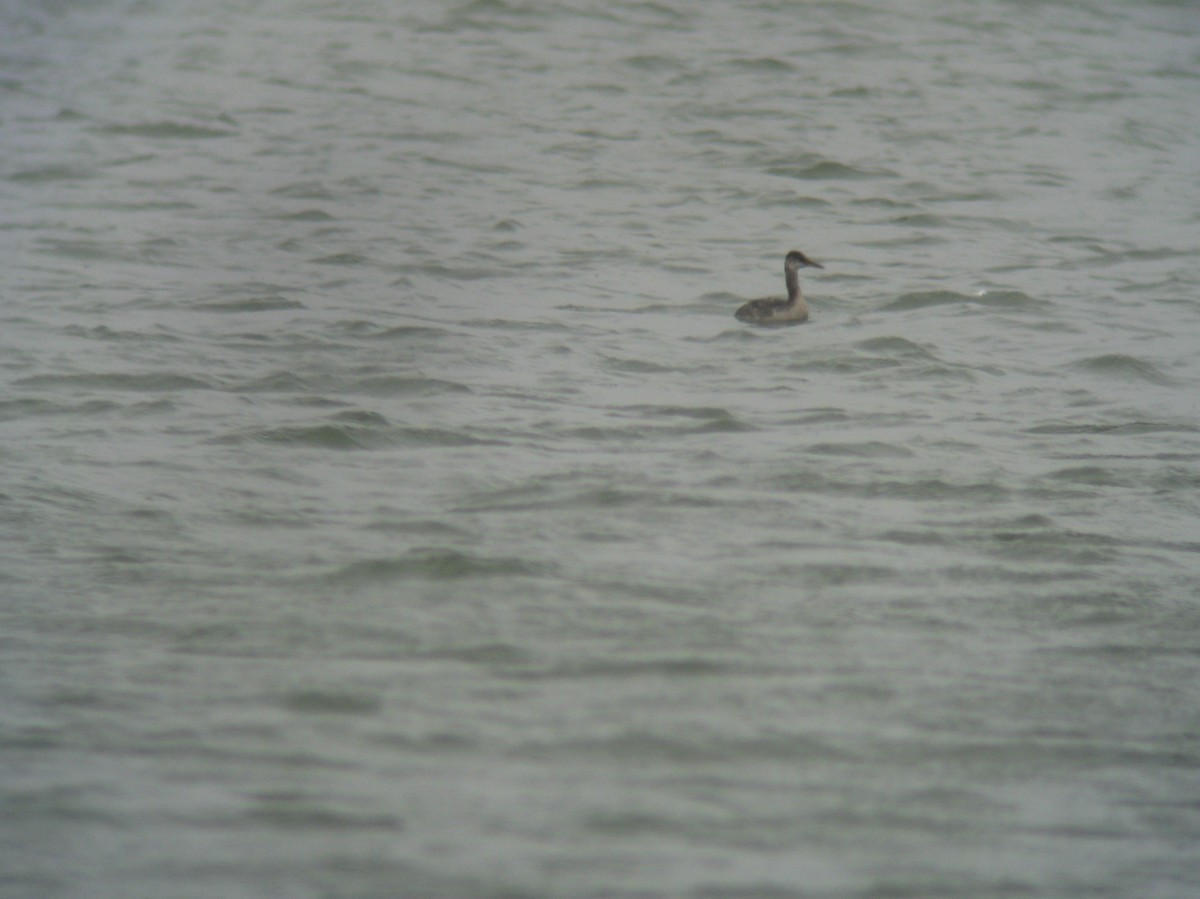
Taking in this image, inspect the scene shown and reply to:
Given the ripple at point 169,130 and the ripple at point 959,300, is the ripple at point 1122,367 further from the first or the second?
the ripple at point 169,130

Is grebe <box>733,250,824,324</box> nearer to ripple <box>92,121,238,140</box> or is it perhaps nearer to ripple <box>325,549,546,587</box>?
ripple <box>325,549,546,587</box>

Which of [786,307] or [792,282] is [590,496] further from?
[792,282]

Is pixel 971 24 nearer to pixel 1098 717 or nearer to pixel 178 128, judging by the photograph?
pixel 178 128

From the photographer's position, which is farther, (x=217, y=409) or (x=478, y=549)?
→ (x=217, y=409)

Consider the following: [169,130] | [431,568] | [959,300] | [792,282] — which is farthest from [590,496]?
[169,130]

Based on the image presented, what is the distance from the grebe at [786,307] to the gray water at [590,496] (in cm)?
21

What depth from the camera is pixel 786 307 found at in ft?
34.5

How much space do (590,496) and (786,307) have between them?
4079mm

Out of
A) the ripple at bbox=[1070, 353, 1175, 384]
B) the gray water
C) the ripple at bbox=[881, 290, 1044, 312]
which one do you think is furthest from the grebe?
the ripple at bbox=[1070, 353, 1175, 384]

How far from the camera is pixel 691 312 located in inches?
421

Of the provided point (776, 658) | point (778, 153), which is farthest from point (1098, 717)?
point (778, 153)

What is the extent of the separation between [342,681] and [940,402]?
482cm

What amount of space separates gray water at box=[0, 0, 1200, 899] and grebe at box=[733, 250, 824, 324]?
0.68ft

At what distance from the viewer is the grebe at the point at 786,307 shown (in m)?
10.4
